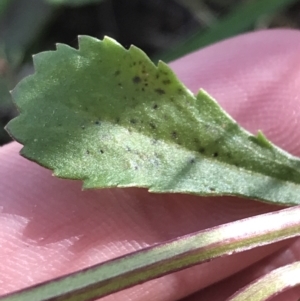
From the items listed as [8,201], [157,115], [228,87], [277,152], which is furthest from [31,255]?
[228,87]

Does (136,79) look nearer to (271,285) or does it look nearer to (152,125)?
(152,125)

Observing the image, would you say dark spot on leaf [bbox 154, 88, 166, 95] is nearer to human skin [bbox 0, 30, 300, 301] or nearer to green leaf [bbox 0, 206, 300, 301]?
human skin [bbox 0, 30, 300, 301]

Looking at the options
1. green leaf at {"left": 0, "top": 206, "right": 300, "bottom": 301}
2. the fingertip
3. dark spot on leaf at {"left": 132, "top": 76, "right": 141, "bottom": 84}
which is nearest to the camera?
green leaf at {"left": 0, "top": 206, "right": 300, "bottom": 301}

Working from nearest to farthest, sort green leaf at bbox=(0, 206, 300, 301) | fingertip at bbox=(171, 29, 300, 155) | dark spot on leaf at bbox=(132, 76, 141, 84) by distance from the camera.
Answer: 1. green leaf at bbox=(0, 206, 300, 301)
2. dark spot on leaf at bbox=(132, 76, 141, 84)
3. fingertip at bbox=(171, 29, 300, 155)

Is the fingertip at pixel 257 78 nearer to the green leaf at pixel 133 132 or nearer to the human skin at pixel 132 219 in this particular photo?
the human skin at pixel 132 219

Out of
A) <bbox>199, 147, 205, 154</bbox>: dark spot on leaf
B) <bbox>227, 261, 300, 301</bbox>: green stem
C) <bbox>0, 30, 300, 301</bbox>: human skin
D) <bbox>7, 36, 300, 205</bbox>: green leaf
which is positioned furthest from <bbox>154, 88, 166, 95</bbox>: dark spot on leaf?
<bbox>227, 261, 300, 301</bbox>: green stem

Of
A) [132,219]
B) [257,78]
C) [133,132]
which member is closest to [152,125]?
[133,132]
